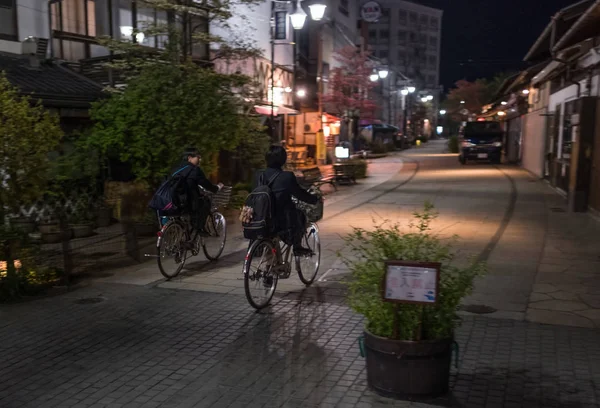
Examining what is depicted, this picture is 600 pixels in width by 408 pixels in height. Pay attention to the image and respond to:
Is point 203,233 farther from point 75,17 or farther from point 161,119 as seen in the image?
point 75,17

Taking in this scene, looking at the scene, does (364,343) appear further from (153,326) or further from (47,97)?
(47,97)

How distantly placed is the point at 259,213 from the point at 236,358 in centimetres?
190

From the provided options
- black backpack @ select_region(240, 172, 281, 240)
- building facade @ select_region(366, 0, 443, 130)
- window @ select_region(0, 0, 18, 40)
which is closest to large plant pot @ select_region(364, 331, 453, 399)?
black backpack @ select_region(240, 172, 281, 240)

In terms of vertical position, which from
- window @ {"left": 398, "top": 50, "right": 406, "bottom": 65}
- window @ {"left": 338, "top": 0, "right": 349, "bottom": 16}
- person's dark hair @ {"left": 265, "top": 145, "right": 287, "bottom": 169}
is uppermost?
window @ {"left": 398, "top": 50, "right": 406, "bottom": 65}

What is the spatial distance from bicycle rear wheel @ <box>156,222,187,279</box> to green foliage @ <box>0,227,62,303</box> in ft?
4.78

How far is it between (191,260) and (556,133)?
14.9 meters

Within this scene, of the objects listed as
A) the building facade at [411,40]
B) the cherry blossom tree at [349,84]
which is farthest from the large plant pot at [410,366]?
the building facade at [411,40]

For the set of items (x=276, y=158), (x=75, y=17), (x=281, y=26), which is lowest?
(x=276, y=158)

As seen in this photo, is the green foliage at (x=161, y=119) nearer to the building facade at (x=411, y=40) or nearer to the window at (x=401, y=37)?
the building facade at (x=411, y=40)

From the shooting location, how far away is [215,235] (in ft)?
30.9

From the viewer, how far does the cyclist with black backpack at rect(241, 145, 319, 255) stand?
668 cm

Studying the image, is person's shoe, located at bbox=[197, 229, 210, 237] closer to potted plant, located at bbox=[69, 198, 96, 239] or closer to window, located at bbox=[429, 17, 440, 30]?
potted plant, located at bbox=[69, 198, 96, 239]

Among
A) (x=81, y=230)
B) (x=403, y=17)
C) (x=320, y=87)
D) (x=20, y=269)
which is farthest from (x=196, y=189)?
(x=403, y=17)

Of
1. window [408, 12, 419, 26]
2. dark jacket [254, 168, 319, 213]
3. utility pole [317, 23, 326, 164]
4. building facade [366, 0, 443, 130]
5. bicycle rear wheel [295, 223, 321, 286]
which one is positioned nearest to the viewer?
dark jacket [254, 168, 319, 213]
